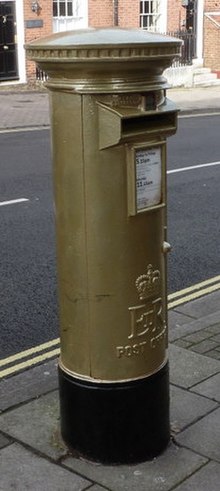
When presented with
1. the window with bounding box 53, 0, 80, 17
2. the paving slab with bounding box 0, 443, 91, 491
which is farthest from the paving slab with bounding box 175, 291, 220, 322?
the window with bounding box 53, 0, 80, 17

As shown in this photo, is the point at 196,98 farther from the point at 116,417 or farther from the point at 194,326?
the point at 116,417

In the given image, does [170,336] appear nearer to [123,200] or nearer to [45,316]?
[45,316]

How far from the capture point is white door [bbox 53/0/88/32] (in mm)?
21391

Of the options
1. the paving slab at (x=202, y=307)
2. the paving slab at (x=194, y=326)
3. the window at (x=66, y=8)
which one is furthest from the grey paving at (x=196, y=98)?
the paving slab at (x=194, y=326)

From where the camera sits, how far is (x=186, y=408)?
3.47 metres

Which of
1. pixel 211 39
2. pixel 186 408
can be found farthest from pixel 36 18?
pixel 186 408

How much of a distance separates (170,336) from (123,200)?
1.73 m

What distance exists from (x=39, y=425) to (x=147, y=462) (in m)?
0.57

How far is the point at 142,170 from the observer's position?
282cm

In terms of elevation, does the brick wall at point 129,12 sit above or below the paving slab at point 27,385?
above

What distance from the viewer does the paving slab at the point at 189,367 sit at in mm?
3754

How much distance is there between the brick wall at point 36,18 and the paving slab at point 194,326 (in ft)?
54.6

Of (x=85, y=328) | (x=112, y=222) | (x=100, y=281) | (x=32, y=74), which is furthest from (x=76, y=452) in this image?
(x=32, y=74)

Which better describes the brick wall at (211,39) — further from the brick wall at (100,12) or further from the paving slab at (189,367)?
the paving slab at (189,367)
